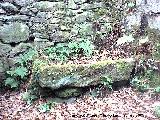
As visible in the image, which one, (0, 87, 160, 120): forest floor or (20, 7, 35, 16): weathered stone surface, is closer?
(0, 87, 160, 120): forest floor

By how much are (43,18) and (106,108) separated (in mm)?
2477

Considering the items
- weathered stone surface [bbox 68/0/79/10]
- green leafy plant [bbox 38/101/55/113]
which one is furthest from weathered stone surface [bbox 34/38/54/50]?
green leafy plant [bbox 38/101/55/113]

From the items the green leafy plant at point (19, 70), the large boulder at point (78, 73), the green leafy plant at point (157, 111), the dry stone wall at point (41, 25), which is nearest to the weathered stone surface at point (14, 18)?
the dry stone wall at point (41, 25)

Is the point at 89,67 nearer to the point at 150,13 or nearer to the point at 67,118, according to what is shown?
the point at 67,118

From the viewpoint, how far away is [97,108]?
226 inches

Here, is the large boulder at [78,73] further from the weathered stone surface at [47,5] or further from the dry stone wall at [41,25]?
the weathered stone surface at [47,5]

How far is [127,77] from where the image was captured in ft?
20.4

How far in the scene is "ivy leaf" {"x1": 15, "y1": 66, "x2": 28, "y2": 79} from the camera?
21.9 ft

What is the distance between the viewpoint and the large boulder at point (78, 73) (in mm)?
5984

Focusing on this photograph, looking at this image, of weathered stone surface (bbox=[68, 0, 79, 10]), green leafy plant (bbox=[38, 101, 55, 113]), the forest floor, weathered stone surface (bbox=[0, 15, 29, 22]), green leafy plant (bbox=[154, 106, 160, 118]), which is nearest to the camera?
green leafy plant (bbox=[154, 106, 160, 118])

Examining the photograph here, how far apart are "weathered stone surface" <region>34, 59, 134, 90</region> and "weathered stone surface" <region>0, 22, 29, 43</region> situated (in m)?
1.03

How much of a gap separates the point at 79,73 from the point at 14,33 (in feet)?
6.02

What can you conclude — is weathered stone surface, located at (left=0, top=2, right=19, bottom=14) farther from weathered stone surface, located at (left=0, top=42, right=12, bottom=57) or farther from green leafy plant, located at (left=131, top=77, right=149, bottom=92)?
green leafy plant, located at (left=131, top=77, right=149, bottom=92)

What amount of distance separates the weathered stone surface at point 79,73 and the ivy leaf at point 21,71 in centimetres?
65
